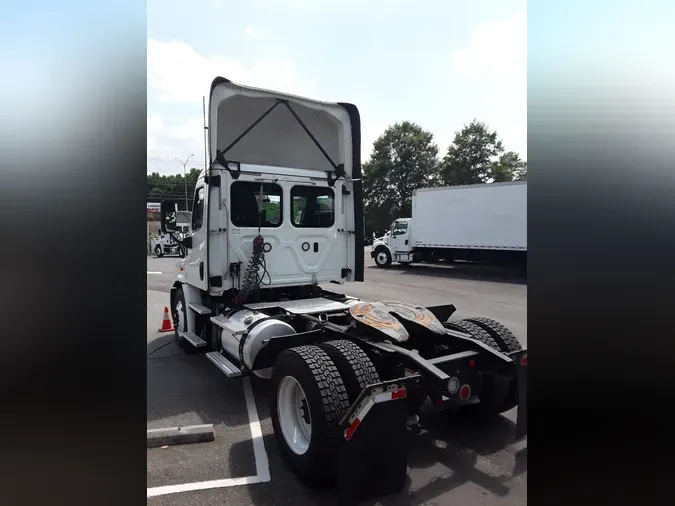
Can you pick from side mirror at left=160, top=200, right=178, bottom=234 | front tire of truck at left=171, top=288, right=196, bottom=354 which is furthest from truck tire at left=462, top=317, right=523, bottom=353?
side mirror at left=160, top=200, right=178, bottom=234

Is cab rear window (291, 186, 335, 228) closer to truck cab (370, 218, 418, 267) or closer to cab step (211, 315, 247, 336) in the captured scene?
cab step (211, 315, 247, 336)

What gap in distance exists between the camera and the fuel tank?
4.19 metres

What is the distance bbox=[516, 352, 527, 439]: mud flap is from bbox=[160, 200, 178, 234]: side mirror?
15.8ft

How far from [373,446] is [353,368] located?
586mm

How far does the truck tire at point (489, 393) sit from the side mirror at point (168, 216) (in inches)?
170

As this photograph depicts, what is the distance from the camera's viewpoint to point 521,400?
3.41 metres

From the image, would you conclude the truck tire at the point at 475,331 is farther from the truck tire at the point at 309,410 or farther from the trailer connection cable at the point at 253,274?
the trailer connection cable at the point at 253,274

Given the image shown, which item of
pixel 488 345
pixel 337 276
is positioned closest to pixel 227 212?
pixel 337 276

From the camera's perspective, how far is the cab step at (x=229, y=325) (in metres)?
4.53

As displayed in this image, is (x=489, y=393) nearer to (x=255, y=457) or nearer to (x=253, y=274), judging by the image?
(x=255, y=457)
